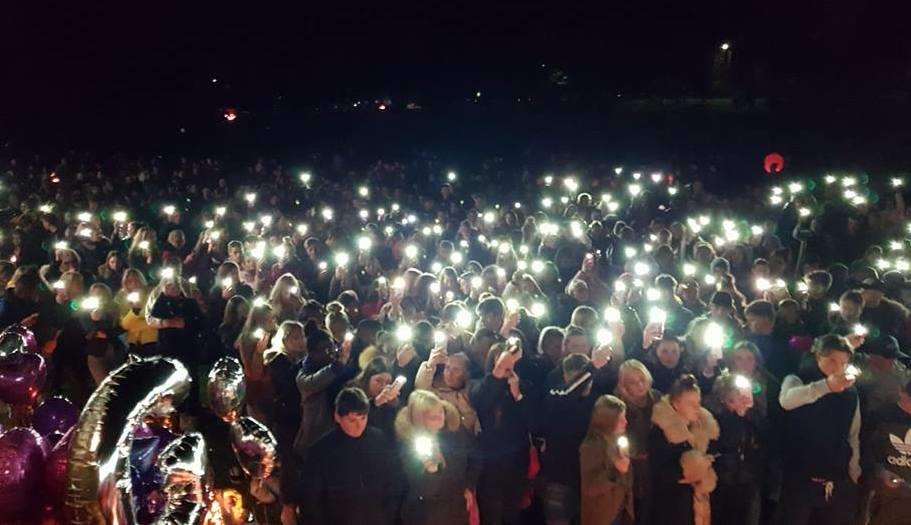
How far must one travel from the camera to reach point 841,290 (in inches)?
334

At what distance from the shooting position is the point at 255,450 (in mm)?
2428

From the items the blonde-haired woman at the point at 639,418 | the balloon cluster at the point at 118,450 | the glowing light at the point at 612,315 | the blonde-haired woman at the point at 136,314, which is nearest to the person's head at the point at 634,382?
the blonde-haired woman at the point at 639,418

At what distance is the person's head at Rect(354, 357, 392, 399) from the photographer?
16.9 ft

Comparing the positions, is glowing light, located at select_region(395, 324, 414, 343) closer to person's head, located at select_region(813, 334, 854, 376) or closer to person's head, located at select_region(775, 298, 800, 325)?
person's head, located at select_region(813, 334, 854, 376)

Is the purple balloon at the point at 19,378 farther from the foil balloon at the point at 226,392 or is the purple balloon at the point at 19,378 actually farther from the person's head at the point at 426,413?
the person's head at the point at 426,413

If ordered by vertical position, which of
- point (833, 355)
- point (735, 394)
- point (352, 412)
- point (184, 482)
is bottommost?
point (735, 394)

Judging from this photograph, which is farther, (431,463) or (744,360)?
(744,360)

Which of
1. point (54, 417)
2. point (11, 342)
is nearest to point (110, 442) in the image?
point (54, 417)

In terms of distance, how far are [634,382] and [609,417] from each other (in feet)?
1.82

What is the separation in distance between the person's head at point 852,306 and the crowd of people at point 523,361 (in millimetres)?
16

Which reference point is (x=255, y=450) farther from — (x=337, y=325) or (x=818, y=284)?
(x=818, y=284)

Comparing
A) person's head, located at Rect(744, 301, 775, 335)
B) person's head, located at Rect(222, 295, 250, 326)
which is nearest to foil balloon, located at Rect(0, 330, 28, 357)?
person's head, located at Rect(222, 295, 250, 326)

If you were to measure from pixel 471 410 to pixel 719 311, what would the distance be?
3.08 m

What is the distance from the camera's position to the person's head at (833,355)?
5023mm
